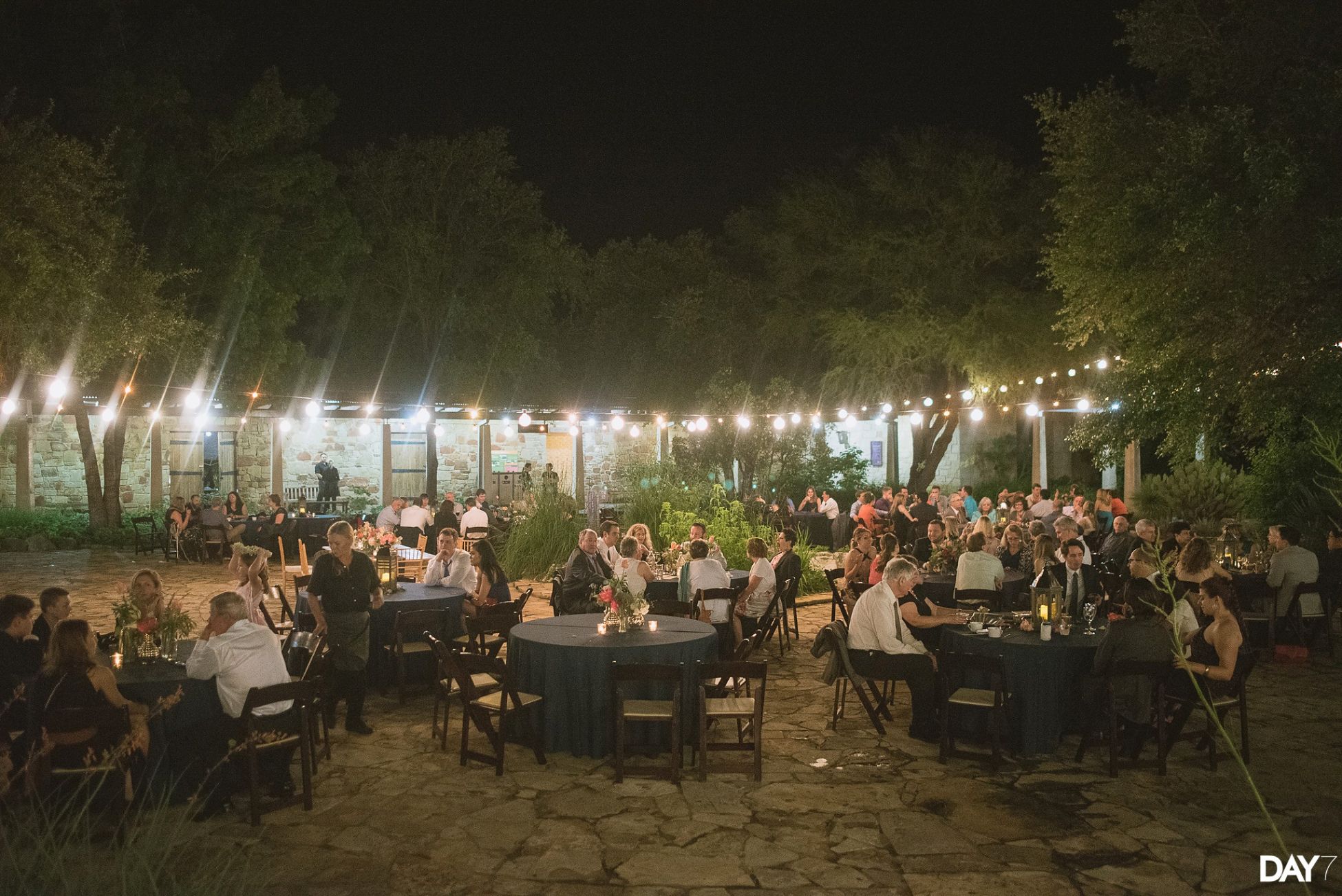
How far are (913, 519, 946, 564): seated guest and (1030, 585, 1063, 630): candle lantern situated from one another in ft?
11.5

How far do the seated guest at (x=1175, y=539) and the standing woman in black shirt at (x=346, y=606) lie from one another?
23.7 ft

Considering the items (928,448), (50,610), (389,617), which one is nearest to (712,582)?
(389,617)

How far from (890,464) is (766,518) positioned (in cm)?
1117

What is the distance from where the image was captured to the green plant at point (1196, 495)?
50.2ft

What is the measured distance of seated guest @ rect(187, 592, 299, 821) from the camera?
559 cm

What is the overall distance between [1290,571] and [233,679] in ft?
28.6

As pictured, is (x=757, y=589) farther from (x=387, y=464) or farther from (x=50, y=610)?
(x=387, y=464)

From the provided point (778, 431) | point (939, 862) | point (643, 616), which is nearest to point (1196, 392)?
point (643, 616)

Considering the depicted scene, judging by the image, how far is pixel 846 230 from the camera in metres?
21.4

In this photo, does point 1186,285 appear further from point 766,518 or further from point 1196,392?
point 766,518

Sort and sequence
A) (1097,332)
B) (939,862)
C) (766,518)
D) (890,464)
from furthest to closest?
(890,464)
(1097,332)
(766,518)
(939,862)

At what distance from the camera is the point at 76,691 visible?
5184 millimetres

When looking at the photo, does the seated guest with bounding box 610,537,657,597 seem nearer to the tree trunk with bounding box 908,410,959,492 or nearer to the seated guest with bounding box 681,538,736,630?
the seated guest with bounding box 681,538,736,630

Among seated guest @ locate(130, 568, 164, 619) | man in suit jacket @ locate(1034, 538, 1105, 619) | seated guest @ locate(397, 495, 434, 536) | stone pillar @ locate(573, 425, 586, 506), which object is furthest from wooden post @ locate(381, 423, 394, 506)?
man in suit jacket @ locate(1034, 538, 1105, 619)
